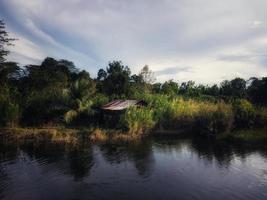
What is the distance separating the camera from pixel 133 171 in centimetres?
1566

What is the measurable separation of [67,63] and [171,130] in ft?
123

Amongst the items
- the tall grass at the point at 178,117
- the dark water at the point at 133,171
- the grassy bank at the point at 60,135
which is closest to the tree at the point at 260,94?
the tall grass at the point at 178,117

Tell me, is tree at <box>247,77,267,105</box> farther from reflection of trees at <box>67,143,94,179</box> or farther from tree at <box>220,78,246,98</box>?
reflection of trees at <box>67,143,94,179</box>

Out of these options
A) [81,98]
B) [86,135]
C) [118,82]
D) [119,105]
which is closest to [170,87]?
[118,82]

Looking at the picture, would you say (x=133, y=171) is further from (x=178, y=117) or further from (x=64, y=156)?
(x=178, y=117)

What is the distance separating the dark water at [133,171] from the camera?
40.9ft

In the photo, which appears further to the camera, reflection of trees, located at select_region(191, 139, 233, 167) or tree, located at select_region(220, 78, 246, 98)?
tree, located at select_region(220, 78, 246, 98)

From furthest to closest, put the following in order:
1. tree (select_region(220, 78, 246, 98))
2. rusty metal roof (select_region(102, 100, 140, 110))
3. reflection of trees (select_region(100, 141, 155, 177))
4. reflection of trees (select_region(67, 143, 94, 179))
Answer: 1. tree (select_region(220, 78, 246, 98))
2. rusty metal roof (select_region(102, 100, 140, 110))
3. reflection of trees (select_region(100, 141, 155, 177))
4. reflection of trees (select_region(67, 143, 94, 179))

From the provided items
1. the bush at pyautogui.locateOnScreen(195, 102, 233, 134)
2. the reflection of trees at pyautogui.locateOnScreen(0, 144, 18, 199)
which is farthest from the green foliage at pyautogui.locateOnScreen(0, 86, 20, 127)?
the bush at pyautogui.locateOnScreen(195, 102, 233, 134)

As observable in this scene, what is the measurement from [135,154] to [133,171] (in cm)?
386

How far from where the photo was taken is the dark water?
40.9 feet

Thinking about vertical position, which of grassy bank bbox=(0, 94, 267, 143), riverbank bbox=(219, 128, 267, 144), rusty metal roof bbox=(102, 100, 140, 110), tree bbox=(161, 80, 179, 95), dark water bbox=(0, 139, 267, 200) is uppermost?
tree bbox=(161, 80, 179, 95)

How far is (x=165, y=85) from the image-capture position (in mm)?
49125

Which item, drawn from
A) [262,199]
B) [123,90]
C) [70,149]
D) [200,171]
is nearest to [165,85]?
[123,90]
